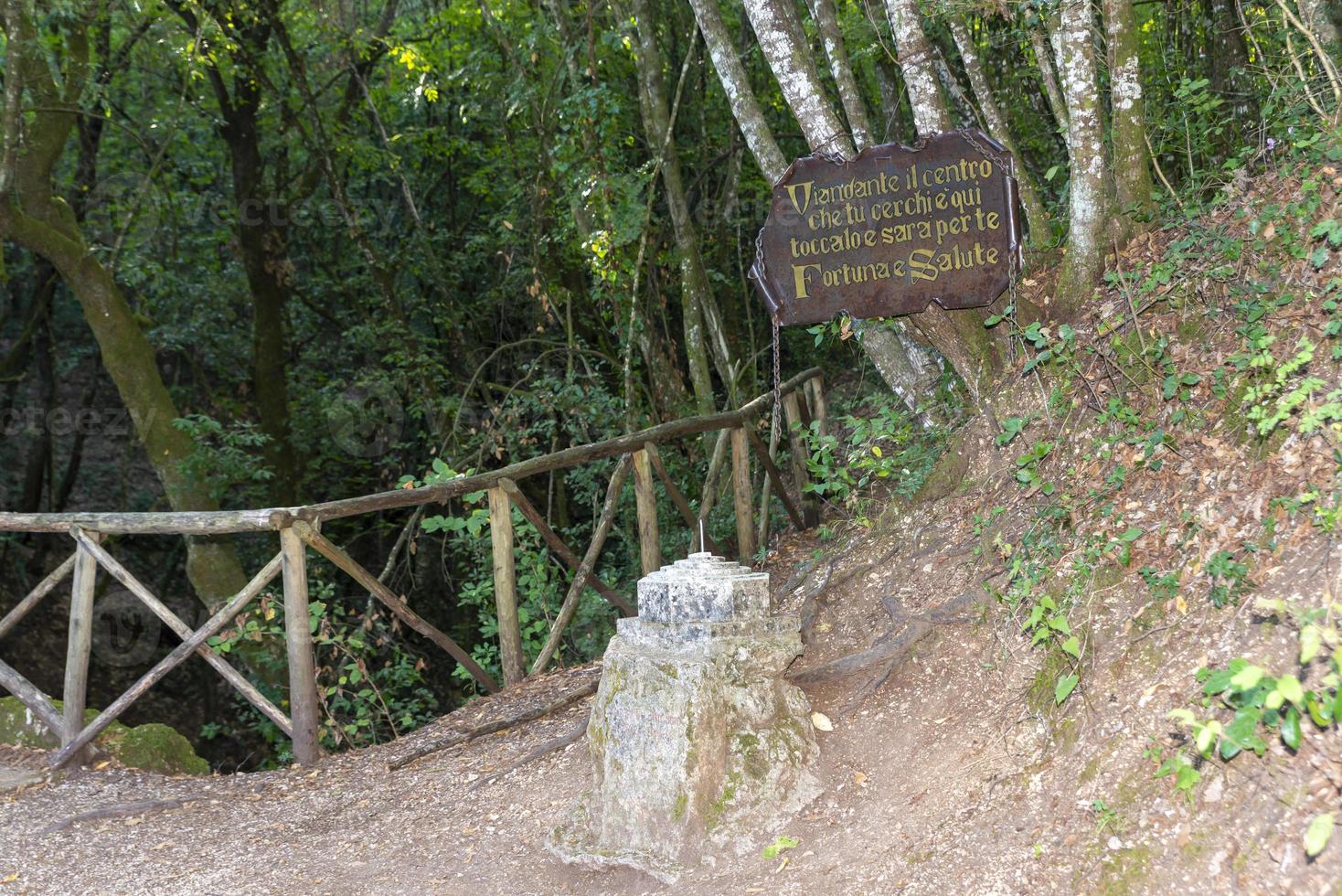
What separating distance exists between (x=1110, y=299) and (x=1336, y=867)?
285 centimetres

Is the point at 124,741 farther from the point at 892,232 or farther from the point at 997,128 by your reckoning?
the point at 997,128

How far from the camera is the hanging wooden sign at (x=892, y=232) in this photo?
4.50 m

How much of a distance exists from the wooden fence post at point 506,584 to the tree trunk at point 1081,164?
3164 mm

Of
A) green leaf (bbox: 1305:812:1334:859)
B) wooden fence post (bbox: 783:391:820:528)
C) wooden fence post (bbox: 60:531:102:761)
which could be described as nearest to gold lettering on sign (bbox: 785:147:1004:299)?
green leaf (bbox: 1305:812:1334:859)

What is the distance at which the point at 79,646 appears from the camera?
233 inches

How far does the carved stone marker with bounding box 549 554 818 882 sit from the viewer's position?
3.94 metres

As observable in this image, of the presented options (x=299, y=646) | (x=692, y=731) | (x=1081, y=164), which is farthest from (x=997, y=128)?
(x=299, y=646)

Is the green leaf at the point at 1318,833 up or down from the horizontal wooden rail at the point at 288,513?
down

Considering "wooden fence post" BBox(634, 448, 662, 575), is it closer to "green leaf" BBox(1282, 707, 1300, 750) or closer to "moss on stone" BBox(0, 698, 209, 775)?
"moss on stone" BBox(0, 698, 209, 775)

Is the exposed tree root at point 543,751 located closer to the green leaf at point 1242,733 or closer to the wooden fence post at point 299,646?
the wooden fence post at point 299,646

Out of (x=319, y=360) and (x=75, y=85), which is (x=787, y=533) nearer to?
(x=75, y=85)

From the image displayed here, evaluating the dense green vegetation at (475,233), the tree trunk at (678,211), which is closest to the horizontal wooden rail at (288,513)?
the dense green vegetation at (475,233)

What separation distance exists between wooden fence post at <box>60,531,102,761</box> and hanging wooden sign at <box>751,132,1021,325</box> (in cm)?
395

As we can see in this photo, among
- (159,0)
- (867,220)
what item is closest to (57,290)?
(159,0)
